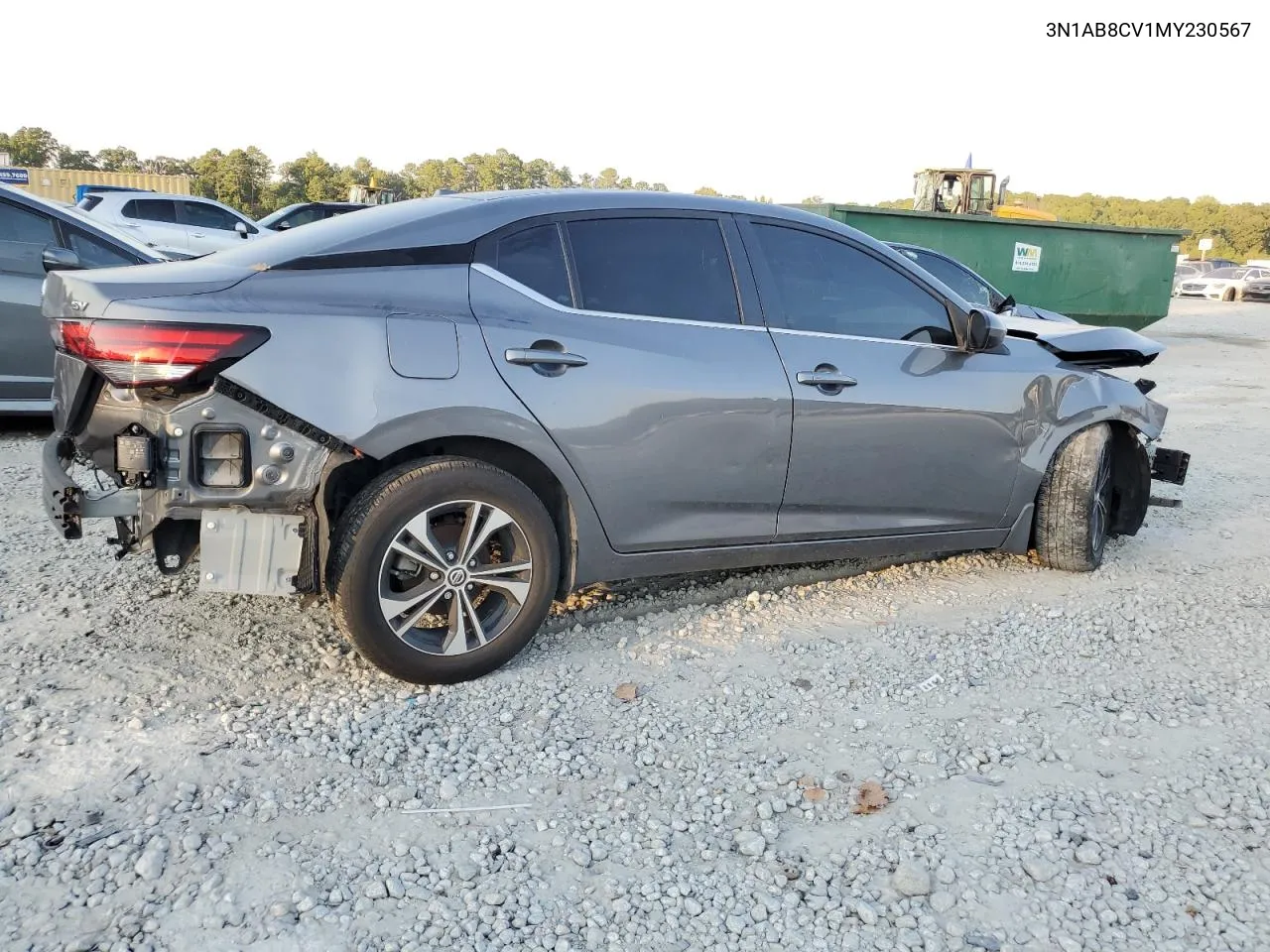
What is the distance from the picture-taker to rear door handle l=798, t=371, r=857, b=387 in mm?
3857

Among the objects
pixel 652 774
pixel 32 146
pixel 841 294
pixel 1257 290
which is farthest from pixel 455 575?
pixel 32 146

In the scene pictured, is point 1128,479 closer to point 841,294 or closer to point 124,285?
point 841,294

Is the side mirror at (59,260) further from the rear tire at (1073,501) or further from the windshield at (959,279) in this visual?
the windshield at (959,279)

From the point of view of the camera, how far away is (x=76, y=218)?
6.51m

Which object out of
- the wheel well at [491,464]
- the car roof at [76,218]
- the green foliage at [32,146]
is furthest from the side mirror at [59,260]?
the green foliage at [32,146]

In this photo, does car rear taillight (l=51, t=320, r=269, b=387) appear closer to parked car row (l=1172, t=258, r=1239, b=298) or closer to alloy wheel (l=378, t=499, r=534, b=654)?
alloy wheel (l=378, t=499, r=534, b=654)

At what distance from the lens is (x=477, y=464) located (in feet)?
10.9

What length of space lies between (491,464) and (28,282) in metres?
4.47

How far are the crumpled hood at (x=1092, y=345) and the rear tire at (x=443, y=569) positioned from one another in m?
2.72

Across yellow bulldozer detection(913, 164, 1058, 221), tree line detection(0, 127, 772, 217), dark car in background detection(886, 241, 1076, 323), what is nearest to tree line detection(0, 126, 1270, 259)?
tree line detection(0, 127, 772, 217)

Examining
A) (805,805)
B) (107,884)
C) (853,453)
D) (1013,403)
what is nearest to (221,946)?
(107,884)

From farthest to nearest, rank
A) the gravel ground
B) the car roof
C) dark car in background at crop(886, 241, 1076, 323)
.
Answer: dark car in background at crop(886, 241, 1076, 323) → the car roof → the gravel ground

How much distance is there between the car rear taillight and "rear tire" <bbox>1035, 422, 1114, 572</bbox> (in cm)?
358

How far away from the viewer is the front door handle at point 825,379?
12.7ft
